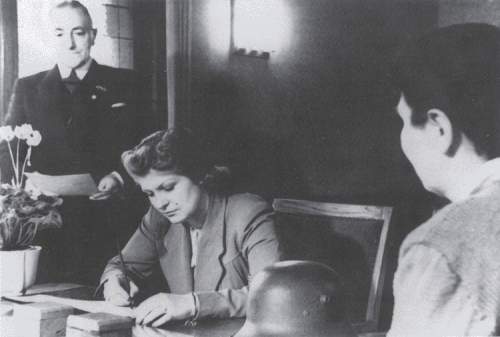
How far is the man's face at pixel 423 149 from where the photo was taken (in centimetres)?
92

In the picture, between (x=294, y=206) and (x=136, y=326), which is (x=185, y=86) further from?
(x=136, y=326)

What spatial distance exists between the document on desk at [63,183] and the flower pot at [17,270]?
0.57ft

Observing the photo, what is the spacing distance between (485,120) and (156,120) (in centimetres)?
97

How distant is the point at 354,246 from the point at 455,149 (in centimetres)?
66

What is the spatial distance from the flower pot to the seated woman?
0.62 ft

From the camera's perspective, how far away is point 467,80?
2.95ft

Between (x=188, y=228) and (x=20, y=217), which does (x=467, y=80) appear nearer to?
(x=188, y=228)

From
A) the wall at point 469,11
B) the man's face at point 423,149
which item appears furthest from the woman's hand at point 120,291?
the wall at point 469,11

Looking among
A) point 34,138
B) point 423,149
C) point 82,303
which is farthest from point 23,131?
point 423,149

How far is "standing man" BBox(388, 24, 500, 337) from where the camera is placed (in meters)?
0.68

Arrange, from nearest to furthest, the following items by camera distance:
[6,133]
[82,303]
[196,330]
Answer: [196,330], [82,303], [6,133]

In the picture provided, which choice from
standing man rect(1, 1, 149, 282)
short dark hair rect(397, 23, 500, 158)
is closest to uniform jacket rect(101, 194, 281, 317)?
standing man rect(1, 1, 149, 282)

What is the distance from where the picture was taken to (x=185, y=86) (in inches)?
65.4

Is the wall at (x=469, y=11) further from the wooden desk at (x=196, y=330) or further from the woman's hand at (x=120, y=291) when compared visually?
the woman's hand at (x=120, y=291)
